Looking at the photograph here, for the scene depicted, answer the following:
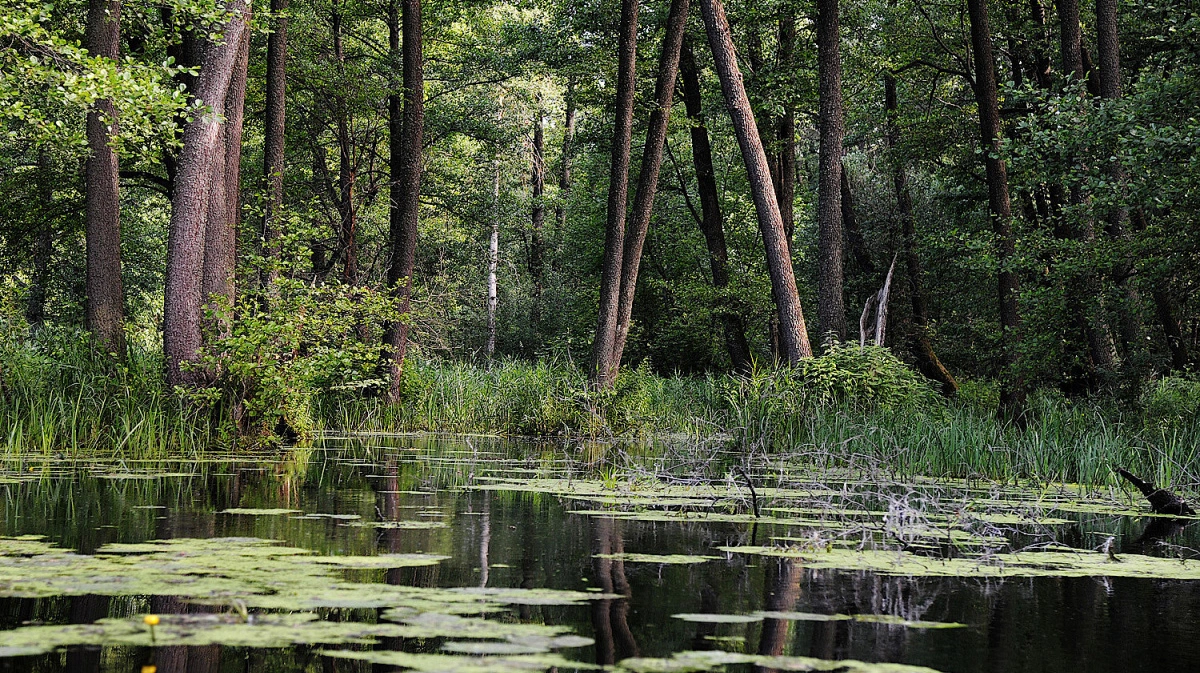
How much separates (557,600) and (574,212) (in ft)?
81.0

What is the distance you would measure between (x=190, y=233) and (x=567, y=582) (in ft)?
24.5

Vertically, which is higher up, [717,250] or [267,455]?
[717,250]

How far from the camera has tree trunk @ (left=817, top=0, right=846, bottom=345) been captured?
1384 cm

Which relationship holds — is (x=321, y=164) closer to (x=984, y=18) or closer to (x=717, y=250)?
(x=717, y=250)

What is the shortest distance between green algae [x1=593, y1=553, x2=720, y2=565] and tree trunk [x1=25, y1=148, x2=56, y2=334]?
1457 cm

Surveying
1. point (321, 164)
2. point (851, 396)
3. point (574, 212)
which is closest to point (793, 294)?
point (851, 396)

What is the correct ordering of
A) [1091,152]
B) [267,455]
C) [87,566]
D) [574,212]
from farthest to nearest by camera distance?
[574,212] < [1091,152] < [267,455] < [87,566]

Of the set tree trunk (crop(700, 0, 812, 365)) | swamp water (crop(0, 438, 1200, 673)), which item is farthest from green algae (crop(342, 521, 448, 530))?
tree trunk (crop(700, 0, 812, 365))

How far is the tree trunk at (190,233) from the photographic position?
9.62 m

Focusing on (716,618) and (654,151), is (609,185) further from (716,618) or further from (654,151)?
(716,618)

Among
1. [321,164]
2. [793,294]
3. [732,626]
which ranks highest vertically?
[321,164]

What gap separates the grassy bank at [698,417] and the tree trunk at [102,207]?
4.79 ft

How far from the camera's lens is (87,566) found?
11.8ft

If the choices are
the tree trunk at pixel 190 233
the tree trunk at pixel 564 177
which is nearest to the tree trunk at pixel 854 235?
the tree trunk at pixel 564 177
